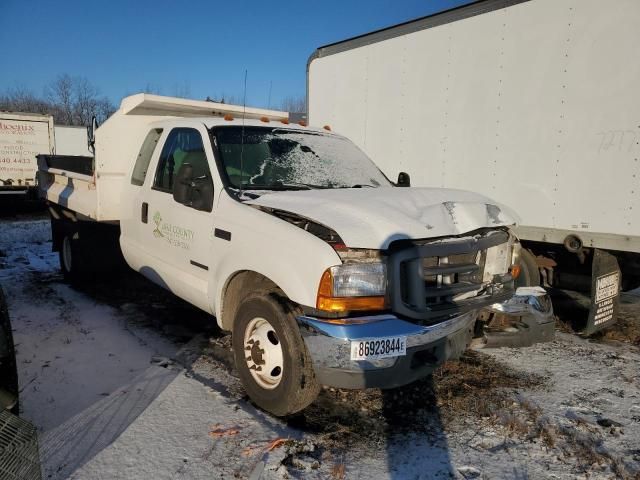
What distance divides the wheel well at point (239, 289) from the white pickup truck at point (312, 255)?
1 centimetres

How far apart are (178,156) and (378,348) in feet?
9.28

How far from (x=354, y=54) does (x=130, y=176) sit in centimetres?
357

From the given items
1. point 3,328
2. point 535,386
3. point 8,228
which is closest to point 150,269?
point 3,328

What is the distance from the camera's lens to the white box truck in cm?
419

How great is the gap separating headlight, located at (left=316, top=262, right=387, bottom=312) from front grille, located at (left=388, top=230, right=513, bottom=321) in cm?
7

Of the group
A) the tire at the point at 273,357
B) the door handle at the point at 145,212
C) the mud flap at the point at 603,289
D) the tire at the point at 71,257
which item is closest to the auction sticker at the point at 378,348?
the tire at the point at 273,357

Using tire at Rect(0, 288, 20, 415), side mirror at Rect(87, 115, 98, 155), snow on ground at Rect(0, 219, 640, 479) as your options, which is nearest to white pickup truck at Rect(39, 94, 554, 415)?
snow on ground at Rect(0, 219, 640, 479)

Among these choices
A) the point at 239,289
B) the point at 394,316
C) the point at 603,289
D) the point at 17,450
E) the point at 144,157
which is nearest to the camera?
the point at 17,450

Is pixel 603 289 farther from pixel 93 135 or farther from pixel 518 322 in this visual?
pixel 93 135

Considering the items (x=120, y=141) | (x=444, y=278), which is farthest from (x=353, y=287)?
(x=120, y=141)

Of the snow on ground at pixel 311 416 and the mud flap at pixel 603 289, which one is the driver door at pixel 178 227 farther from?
the mud flap at pixel 603 289

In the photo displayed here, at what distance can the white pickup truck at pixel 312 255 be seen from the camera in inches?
110

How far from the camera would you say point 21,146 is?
54.1 feet

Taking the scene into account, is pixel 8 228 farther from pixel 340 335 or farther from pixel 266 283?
pixel 340 335
